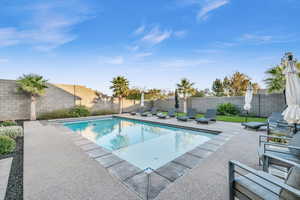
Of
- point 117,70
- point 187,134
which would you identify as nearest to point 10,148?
point 187,134

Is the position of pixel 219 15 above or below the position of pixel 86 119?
above

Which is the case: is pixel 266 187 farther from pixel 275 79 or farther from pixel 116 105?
pixel 116 105

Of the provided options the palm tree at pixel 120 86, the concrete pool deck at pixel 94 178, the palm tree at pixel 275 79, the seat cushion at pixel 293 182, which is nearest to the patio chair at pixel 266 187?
the seat cushion at pixel 293 182

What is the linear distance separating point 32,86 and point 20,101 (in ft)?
6.30

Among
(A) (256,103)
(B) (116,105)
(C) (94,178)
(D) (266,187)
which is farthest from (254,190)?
(B) (116,105)

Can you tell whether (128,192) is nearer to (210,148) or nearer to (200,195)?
(200,195)

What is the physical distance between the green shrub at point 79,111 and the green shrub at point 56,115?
0.37 metres

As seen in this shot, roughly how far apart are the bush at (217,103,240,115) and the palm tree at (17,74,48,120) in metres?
16.5

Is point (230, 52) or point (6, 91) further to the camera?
point (6, 91)

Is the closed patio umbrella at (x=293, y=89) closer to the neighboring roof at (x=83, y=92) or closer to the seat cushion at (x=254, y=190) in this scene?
the seat cushion at (x=254, y=190)

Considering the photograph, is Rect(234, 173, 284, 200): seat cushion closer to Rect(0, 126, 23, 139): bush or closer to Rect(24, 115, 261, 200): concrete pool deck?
Rect(24, 115, 261, 200): concrete pool deck

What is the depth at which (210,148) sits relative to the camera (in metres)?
4.10

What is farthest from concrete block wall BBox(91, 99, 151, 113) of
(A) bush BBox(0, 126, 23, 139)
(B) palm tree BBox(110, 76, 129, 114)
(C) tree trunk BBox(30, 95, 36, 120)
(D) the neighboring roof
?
(A) bush BBox(0, 126, 23, 139)

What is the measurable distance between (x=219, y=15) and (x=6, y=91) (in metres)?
16.3
